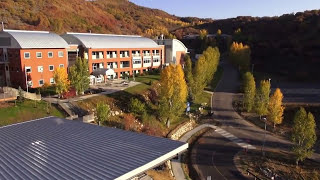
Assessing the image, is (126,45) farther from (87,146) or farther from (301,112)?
(87,146)

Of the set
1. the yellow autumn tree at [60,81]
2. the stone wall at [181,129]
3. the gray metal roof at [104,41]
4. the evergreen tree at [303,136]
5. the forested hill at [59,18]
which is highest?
the forested hill at [59,18]

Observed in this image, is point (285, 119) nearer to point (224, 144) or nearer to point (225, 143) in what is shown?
point (225, 143)

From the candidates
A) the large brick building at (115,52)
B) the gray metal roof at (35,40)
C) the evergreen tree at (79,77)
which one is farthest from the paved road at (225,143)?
the gray metal roof at (35,40)

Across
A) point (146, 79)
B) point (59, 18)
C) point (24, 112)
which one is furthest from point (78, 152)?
point (59, 18)

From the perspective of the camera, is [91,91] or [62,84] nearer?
[62,84]

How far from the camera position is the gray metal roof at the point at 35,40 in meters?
44.6

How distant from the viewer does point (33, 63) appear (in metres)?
45.6

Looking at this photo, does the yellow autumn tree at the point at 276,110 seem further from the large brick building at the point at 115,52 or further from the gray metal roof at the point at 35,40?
the gray metal roof at the point at 35,40

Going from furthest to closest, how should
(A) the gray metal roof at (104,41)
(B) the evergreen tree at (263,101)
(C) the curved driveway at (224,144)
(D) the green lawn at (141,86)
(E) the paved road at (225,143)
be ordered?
(A) the gray metal roof at (104,41), (D) the green lawn at (141,86), (B) the evergreen tree at (263,101), (E) the paved road at (225,143), (C) the curved driveway at (224,144)

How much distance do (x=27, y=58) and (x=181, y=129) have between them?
2746 centimetres

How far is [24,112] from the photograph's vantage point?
34.8m

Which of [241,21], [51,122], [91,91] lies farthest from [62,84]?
[241,21]

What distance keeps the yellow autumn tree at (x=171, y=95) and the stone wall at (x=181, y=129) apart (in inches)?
76.5

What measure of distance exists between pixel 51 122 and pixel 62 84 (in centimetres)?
2064
